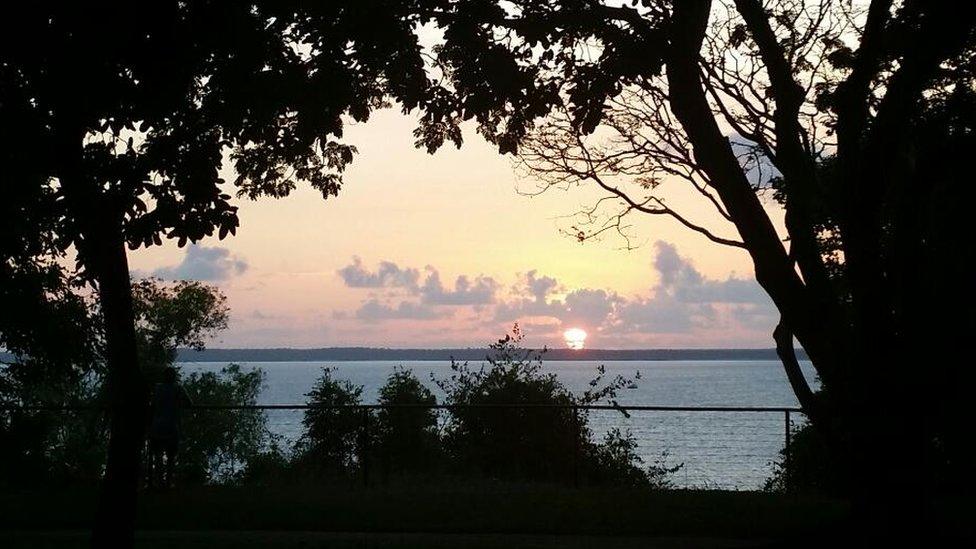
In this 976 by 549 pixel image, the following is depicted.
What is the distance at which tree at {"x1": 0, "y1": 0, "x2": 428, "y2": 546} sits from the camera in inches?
413

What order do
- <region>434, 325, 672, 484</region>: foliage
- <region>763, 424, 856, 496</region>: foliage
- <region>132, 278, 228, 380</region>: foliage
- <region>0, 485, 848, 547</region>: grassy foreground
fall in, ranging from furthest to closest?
<region>132, 278, 228, 380</region>: foliage < <region>434, 325, 672, 484</region>: foliage < <region>763, 424, 856, 496</region>: foliage < <region>0, 485, 848, 547</region>: grassy foreground

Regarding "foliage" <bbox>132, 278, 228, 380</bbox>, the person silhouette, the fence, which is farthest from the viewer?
"foliage" <bbox>132, 278, 228, 380</bbox>

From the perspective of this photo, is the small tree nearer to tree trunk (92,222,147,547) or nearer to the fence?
the fence

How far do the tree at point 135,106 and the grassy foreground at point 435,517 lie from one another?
10.9 feet

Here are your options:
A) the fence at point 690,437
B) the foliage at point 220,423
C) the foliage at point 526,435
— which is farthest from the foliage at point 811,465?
the foliage at point 220,423

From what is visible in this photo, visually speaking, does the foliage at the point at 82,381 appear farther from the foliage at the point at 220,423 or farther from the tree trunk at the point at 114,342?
the tree trunk at the point at 114,342

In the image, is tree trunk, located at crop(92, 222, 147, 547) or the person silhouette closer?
tree trunk, located at crop(92, 222, 147, 547)

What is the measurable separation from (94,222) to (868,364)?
26.1 feet

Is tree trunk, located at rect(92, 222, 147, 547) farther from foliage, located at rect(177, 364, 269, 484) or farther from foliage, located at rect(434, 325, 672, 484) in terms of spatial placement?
foliage, located at rect(177, 364, 269, 484)

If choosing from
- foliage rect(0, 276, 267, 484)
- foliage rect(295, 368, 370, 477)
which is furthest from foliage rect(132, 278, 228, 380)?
foliage rect(295, 368, 370, 477)

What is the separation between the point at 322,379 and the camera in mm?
24031

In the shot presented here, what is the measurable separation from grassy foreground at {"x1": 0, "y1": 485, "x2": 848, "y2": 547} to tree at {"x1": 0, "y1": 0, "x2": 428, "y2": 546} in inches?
131

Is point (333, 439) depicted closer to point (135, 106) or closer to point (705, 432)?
point (135, 106)

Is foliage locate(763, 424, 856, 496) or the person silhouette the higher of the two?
the person silhouette
